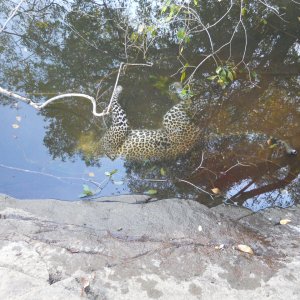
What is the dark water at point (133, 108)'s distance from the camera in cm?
514

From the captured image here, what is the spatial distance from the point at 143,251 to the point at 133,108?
11.0ft

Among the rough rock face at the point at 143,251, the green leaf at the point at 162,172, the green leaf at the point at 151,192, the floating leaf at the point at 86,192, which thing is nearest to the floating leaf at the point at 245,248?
the rough rock face at the point at 143,251

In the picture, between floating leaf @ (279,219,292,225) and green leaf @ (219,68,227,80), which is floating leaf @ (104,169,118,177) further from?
floating leaf @ (279,219,292,225)

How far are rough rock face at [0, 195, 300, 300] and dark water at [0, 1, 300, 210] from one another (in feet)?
2.07

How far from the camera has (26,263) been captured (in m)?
3.33

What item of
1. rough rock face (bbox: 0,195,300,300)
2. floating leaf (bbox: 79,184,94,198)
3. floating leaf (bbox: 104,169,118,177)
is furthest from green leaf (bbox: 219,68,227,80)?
floating leaf (bbox: 79,184,94,198)

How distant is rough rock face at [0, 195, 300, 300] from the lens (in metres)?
3.22

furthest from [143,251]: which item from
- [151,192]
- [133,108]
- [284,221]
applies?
[133,108]

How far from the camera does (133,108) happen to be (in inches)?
259

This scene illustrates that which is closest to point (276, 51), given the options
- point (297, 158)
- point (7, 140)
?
point (297, 158)

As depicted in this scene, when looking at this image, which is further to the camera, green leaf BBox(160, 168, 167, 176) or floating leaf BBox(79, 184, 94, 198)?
green leaf BBox(160, 168, 167, 176)

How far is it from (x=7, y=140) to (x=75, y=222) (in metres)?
2.13

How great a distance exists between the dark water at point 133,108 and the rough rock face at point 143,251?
2.07ft

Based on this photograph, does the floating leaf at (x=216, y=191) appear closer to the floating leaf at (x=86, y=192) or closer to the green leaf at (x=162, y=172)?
the green leaf at (x=162, y=172)
